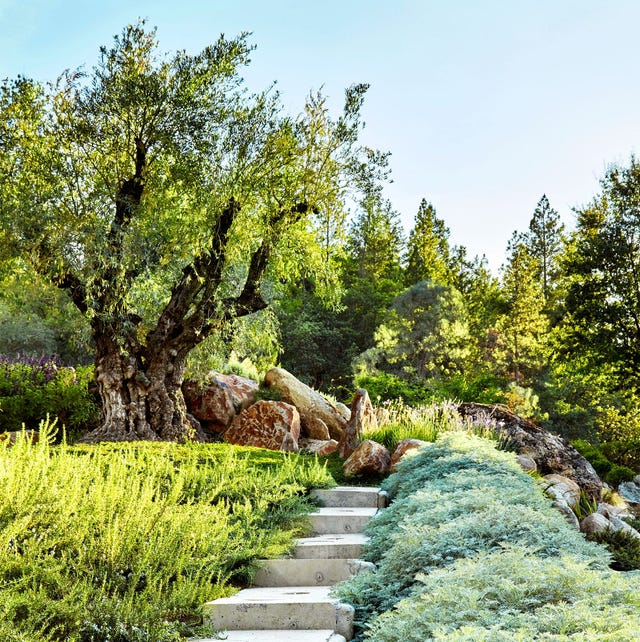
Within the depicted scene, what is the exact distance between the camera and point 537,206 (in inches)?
1337

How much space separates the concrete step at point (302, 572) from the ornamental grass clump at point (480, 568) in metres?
0.29

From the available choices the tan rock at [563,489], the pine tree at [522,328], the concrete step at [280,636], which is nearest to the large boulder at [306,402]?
Answer: the tan rock at [563,489]

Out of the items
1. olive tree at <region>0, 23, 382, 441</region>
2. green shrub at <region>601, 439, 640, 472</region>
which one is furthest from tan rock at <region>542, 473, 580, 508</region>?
green shrub at <region>601, 439, 640, 472</region>

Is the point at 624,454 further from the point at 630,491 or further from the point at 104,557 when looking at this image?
the point at 104,557

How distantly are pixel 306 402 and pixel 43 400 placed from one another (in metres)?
5.29

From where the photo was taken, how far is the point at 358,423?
34.5ft

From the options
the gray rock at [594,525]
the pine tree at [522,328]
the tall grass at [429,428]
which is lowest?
the gray rock at [594,525]

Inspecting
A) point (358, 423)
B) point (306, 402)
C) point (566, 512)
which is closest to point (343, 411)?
point (306, 402)

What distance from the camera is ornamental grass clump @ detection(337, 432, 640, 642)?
2.70 meters

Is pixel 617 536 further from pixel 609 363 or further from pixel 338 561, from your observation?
pixel 609 363

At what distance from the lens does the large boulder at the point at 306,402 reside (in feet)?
47.8

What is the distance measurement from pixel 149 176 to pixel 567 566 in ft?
31.8

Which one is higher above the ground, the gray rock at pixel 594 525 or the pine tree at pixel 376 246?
the pine tree at pixel 376 246

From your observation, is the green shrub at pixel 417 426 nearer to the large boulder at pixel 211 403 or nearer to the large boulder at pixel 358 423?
the large boulder at pixel 358 423
